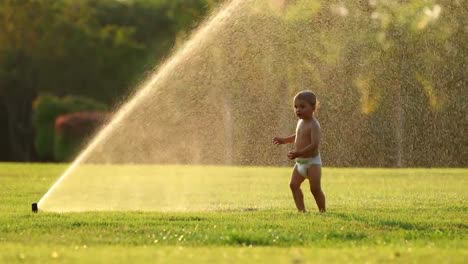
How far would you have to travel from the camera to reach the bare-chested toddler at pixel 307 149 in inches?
497

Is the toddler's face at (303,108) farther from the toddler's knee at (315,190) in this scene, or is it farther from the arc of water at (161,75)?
the arc of water at (161,75)

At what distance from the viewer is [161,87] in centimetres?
1625

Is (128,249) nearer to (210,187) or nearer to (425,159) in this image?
(210,187)

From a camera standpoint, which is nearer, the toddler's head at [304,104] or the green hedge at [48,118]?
the toddler's head at [304,104]

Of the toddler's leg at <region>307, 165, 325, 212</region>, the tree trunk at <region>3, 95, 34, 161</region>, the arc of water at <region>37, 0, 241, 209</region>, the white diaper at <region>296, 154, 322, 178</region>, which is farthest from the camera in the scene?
the tree trunk at <region>3, 95, 34, 161</region>

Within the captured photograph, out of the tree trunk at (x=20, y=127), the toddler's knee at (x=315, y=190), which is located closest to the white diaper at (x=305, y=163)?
the toddler's knee at (x=315, y=190)

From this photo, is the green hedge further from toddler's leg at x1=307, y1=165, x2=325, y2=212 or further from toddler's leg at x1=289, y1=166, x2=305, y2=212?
toddler's leg at x1=307, y1=165, x2=325, y2=212

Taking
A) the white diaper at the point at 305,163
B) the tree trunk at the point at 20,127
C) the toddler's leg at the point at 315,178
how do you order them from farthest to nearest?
the tree trunk at the point at 20,127 → the white diaper at the point at 305,163 → the toddler's leg at the point at 315,178

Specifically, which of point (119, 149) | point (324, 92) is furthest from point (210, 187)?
point (119, 149)

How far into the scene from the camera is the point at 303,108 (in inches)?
502

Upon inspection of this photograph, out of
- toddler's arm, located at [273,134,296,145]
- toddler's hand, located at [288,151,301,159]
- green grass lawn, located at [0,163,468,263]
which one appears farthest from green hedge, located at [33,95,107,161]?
toddler's hand, located at [288,151,301,159]

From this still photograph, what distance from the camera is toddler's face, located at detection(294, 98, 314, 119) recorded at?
501 inches

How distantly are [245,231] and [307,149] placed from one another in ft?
7.64

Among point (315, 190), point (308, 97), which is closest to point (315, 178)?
point (315, 190)
